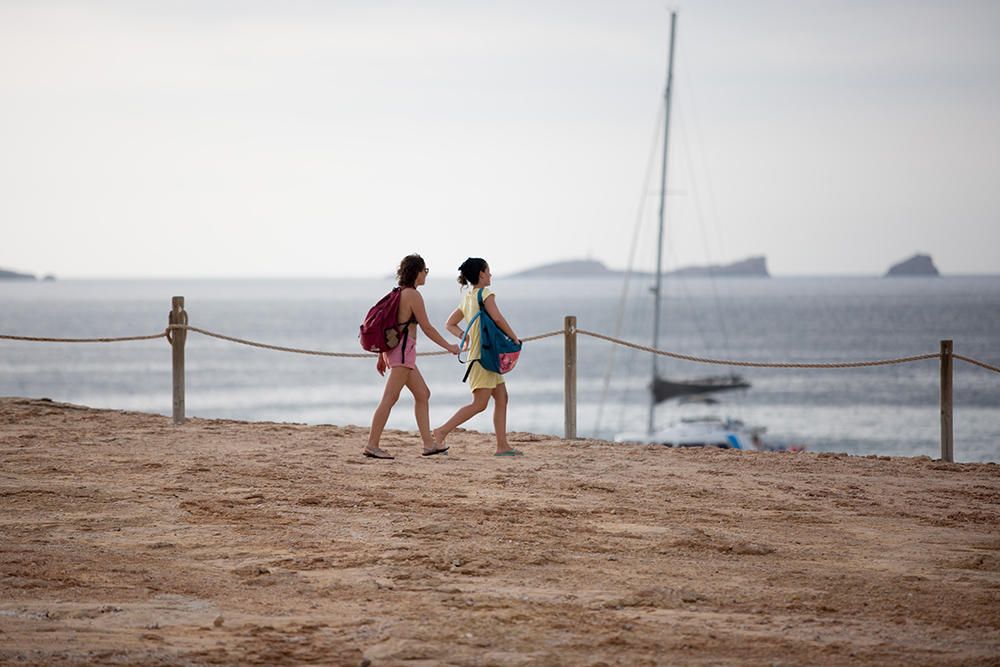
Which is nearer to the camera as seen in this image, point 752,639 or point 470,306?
point 752,639

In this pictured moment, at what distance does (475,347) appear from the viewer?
10.2 meters

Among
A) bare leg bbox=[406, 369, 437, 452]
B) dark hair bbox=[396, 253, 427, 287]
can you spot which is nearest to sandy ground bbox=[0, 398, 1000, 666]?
bare leg bbox=[406, 369, 437, 452]

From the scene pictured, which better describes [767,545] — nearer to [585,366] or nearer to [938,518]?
[938,518]

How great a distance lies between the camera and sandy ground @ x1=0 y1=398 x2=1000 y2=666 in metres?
5.15

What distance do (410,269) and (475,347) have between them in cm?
94

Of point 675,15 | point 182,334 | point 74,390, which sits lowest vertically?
point 74,390

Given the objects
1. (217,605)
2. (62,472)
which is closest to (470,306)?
(62,472)

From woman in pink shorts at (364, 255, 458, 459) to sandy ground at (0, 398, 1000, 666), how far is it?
33 cm

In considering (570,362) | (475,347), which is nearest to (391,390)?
(475,347)

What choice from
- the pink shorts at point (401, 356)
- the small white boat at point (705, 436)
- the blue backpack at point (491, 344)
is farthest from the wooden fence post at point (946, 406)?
the small white boat at point (705, 436)

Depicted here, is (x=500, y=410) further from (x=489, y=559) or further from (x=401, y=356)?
(x=489, y=559)

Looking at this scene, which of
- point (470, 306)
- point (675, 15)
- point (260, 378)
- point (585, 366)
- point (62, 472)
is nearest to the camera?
point (62, 472)

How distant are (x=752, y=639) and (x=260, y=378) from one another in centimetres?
6420

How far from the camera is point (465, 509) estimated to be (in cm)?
793
